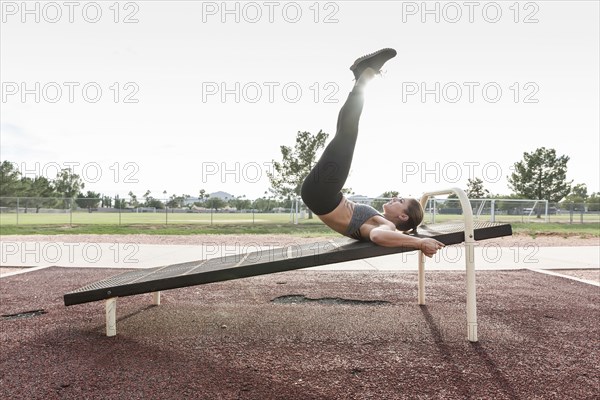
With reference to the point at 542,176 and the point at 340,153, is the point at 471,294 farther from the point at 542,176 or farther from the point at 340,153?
the point at 542,176

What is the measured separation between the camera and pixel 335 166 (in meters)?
3.25

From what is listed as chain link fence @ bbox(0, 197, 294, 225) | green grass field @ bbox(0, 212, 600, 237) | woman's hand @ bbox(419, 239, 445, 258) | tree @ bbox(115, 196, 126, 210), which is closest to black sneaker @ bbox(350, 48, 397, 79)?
woman's hand @ bbox(419, 239, 445, 258)

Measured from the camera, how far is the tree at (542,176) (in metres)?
45.7

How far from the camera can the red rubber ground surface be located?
206cm

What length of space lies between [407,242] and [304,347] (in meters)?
1.04

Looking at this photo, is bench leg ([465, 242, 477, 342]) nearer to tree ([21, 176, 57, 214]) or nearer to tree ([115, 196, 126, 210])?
tree ([115, 196, 126, 210])

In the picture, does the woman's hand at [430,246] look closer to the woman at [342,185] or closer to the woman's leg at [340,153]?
the woman at [342,185]

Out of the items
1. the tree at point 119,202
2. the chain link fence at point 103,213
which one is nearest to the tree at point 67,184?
the chain link fence at point 103,213

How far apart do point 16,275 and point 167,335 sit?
3900mm

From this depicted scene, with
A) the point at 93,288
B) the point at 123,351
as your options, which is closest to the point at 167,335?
the point at 123,351

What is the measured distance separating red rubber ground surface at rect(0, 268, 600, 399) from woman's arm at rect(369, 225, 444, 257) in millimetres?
711

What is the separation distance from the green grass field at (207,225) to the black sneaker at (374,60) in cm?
1064

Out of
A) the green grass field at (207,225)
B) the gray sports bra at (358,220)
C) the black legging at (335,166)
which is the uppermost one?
the black legging at (335,166)

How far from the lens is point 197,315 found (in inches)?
138
